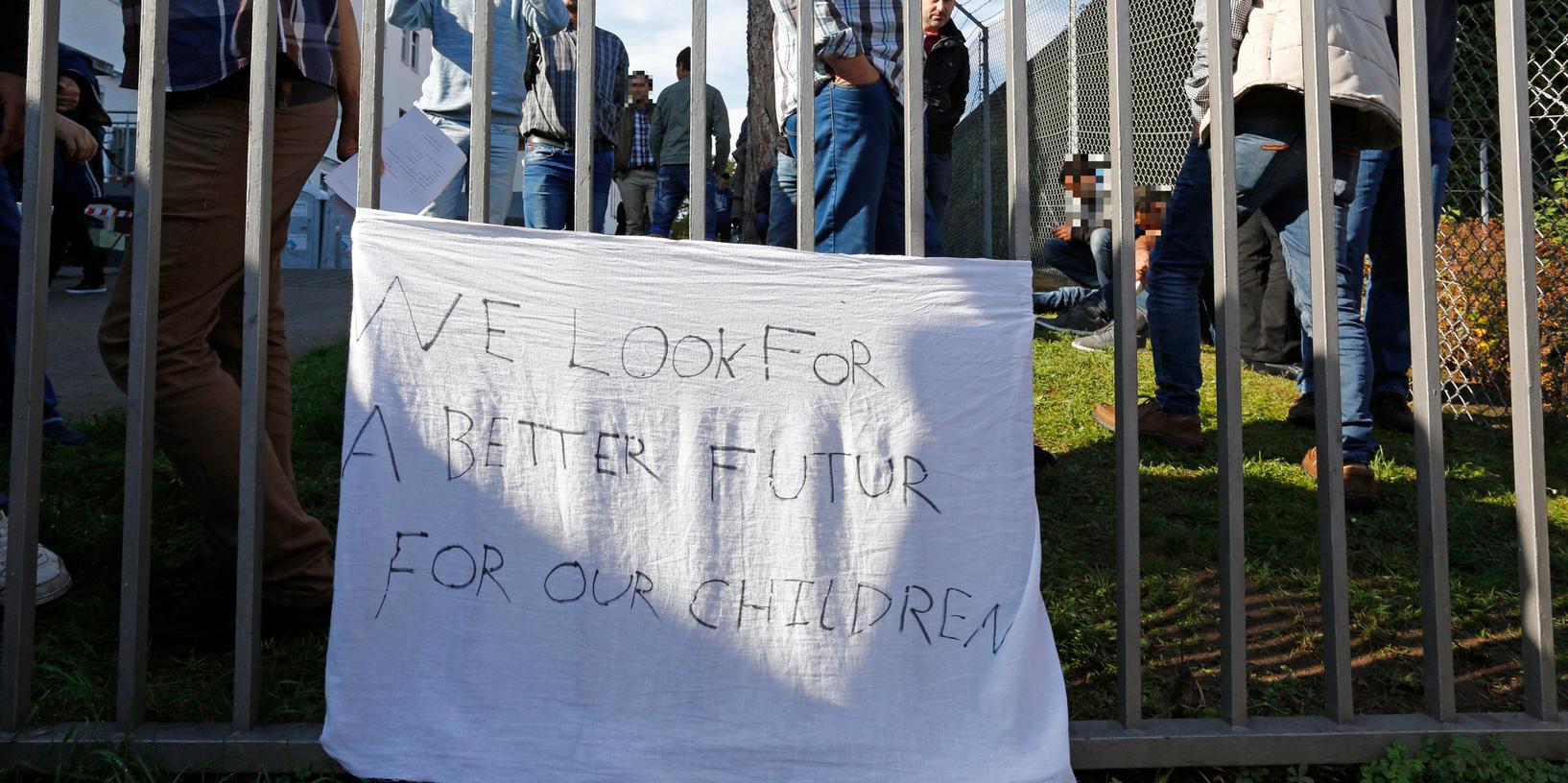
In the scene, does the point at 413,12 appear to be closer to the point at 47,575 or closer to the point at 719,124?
the point at 47,575

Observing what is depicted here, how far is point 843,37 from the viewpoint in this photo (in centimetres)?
276

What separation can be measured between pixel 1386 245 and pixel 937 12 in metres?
2.12

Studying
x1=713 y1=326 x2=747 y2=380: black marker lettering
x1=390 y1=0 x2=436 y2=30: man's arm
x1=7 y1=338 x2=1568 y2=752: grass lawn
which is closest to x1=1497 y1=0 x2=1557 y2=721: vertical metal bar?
x1=7 y1=338 x2=1568 y2=752: grass lawn

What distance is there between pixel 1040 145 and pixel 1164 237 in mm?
6634

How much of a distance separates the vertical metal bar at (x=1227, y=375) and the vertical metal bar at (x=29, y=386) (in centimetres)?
199

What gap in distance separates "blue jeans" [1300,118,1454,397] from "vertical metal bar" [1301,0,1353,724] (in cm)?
150

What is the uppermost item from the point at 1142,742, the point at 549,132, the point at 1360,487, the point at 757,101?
the point at 757,101

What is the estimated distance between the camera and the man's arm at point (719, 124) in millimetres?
8461

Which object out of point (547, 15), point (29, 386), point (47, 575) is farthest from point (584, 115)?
point (547, 15)

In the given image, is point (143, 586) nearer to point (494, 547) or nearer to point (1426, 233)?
point (494, 547)

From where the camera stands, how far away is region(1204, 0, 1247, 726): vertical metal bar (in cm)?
191

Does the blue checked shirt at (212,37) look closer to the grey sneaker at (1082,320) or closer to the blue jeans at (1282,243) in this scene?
the blue jeans at (1282,243)

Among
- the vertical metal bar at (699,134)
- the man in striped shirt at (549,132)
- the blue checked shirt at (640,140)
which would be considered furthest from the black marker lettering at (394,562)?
the blue checked shirt at (640,140)

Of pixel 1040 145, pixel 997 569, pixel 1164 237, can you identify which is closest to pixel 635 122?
pixel 1040 145
